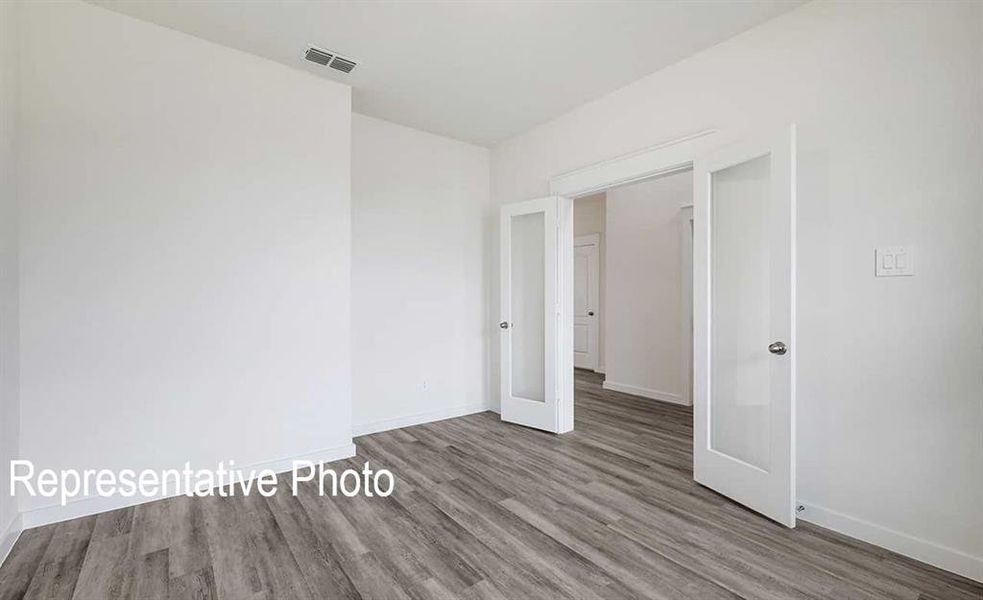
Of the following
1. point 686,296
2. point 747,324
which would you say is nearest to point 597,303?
Result: point 686,296

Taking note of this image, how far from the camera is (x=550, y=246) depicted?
388cm

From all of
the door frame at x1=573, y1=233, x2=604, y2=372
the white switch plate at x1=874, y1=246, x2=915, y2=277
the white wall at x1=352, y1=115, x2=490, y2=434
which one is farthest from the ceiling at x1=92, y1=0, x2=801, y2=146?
the door frame at x1=573, y1=233, x2=604, y2=372

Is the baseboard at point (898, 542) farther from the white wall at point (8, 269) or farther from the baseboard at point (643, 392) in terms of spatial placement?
the white wall at point (8, 269)

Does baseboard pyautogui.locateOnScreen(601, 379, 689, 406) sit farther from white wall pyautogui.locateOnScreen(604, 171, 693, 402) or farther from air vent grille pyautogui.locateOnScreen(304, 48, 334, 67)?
air vent grille pyautogui.locateOnScreen(304, 48, 334, 67)

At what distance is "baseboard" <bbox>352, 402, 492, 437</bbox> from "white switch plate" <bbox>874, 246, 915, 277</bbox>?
3432mm

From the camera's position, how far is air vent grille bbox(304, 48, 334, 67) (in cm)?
282

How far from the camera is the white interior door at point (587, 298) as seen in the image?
7371 millimetres

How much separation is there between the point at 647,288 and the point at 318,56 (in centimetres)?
416

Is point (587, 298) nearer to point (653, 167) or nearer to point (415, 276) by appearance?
point (415, 276)

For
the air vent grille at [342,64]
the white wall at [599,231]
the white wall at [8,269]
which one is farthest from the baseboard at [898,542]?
the white wall at [599,231]

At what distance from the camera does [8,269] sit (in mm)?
2102

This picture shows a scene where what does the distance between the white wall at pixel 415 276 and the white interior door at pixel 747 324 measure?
2.36m

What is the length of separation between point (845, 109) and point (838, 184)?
0.38 metres

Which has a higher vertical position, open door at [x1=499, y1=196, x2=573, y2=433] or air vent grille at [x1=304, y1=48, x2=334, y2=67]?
air vent grille at [x1=304, y1=48, x2=334, y2=67]
